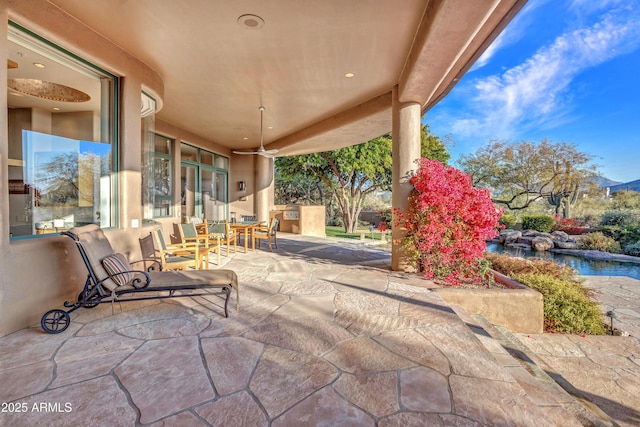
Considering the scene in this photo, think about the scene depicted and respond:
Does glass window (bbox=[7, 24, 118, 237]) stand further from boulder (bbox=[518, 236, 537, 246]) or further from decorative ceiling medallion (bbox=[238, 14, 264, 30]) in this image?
boulder (bbox=[518, 236, 537, 246])

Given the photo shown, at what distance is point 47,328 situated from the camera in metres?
2.62

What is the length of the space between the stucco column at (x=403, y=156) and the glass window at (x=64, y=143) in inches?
162

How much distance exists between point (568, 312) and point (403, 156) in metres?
3.09

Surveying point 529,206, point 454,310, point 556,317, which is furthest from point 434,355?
point 529,206

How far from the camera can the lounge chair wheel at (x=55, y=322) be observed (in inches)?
103

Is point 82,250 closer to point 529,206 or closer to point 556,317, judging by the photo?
point 556,317

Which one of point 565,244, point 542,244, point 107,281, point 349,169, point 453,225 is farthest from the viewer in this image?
point 349,169

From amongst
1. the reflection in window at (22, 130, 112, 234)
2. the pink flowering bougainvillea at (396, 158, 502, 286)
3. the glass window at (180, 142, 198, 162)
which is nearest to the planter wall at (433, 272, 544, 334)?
the pink flowering bougainvillea at (396, 158, 502, 286)

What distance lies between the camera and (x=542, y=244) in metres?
13.0

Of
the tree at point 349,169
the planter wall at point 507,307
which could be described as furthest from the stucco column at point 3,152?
the tree at point 349,169

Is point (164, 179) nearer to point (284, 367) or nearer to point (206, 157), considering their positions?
point (206, 157)

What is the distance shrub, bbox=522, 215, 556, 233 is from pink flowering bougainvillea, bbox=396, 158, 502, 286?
13.9 meters

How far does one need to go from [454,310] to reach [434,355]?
47.4 inches

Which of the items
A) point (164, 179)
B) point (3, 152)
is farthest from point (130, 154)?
point (164, 179)
